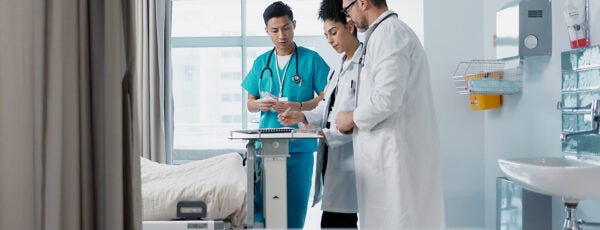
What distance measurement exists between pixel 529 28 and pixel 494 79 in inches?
17.1

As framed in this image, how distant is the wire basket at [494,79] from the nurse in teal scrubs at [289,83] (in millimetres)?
1018

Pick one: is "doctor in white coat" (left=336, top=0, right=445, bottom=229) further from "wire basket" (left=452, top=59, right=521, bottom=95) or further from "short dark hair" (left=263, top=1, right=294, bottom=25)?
"wire basket" (left=452, top=59, right=521, bottom=95)

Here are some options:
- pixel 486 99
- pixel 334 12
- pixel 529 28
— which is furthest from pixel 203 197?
pixel 486 99

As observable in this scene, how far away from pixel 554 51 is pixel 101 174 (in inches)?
96.0

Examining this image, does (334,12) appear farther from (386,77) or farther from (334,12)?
(386,77)

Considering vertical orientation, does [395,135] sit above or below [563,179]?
above

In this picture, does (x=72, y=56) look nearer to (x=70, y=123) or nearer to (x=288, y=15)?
(x=70, y=123)

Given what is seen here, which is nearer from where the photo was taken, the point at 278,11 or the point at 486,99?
the point at 278,11

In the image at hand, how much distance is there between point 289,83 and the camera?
2.83 meters

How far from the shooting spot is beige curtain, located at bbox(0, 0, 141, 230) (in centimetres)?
103

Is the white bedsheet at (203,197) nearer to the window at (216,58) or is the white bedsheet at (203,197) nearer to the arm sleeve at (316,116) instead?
the arm sleeve at (316,116)

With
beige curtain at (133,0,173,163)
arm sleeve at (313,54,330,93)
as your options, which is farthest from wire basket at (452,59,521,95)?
beige curtain at (133,0,173,163)

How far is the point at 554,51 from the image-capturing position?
9.11 ft

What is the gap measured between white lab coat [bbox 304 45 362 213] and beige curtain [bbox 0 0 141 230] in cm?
120
